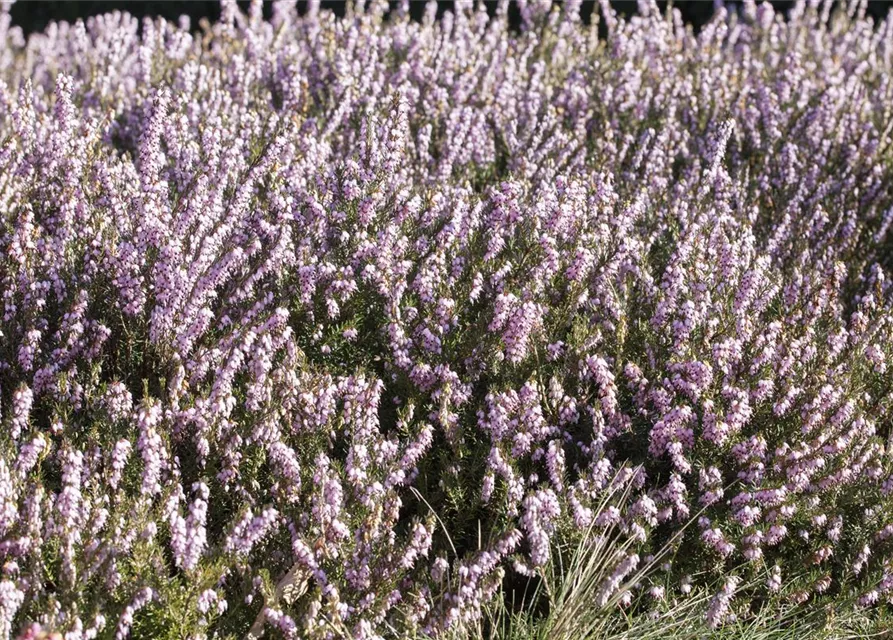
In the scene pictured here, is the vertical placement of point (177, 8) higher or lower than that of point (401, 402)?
higher

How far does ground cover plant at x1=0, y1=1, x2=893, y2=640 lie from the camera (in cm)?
328

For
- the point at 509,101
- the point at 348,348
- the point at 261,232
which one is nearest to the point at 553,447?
the point at 348,348

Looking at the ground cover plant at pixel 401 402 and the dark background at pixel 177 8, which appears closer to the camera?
the ground cover plant at pixel 401 402

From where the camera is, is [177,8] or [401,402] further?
[177,8]

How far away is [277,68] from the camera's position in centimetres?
662

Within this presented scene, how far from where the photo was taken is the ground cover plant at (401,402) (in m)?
3.28

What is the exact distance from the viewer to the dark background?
37.6ft

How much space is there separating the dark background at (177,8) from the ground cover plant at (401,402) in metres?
6.83

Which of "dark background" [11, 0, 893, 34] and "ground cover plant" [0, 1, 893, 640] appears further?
"dark background" [11, 0, 893, 34]

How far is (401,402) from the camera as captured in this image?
13.5 feet

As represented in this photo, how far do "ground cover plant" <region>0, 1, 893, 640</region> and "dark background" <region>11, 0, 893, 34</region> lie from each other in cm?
683

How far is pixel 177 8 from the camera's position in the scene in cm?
1184

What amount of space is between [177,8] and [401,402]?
8.94 metres

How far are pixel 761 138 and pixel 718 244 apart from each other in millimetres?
2094
